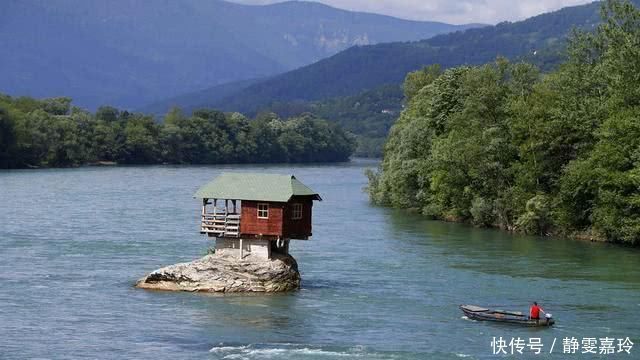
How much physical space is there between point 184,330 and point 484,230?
2051 inches

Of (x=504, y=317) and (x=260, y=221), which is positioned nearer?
(x=504, y=317)

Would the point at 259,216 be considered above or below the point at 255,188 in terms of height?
below

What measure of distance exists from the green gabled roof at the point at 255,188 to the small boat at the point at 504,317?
1232 centimetres

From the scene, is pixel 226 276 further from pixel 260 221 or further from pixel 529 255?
pixel 529 255

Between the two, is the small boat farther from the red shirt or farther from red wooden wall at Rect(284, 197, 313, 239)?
red wooden wall at Rect(284, 197, 313, 239)

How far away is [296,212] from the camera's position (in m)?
62.2

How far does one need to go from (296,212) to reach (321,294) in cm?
479

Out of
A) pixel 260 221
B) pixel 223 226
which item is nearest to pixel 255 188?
pixel 260 221

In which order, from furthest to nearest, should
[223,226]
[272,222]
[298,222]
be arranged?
[298,222]
[223,226]
[272,222]

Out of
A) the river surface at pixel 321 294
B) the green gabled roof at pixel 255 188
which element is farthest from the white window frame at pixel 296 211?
the river surface at pixel 321 294

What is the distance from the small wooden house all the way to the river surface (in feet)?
11.1

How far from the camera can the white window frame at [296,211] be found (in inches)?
2440

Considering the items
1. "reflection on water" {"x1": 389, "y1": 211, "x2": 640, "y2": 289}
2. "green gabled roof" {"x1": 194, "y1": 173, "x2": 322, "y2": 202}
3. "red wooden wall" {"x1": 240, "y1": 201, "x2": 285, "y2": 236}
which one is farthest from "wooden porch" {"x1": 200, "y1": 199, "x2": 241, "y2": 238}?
"reflection on water" {"x1": 389, "y1": 211, "x2": 640, "y2": 289}

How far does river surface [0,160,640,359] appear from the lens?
160ft
